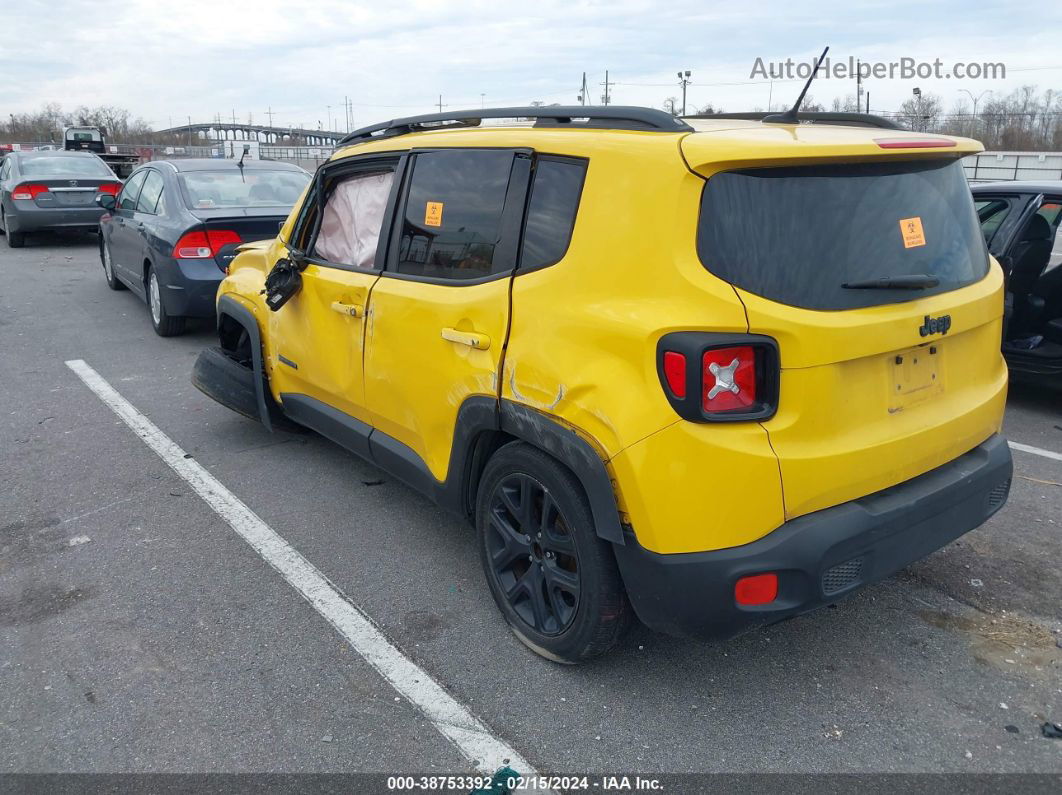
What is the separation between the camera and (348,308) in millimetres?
3939

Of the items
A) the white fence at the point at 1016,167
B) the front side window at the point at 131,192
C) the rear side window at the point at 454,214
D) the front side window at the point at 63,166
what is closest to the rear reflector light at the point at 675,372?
the rear side window at the point at 454,214

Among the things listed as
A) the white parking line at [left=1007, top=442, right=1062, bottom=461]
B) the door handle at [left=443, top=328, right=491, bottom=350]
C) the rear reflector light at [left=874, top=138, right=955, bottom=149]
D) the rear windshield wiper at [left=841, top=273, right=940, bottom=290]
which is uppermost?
the rear reflector light at [left=874, top=138, right=955, bottom=149]

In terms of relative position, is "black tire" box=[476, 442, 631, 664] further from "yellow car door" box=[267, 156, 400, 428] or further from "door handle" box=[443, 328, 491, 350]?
"yellow car door" box=[267, 156, 400, 428]

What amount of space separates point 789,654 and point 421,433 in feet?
5.55

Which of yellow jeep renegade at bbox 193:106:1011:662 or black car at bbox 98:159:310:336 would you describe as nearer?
yellow jeep renegade at bbox 193:106:1011:662

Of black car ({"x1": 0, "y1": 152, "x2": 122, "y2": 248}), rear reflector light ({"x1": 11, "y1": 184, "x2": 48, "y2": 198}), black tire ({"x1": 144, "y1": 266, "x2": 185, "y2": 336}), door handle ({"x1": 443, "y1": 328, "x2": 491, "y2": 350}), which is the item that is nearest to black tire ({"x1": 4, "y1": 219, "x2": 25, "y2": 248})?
black car ({"x1": 0, "y1": 152, "x2": 122, "y2": 248})

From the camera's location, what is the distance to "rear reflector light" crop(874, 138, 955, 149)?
2.73 meters

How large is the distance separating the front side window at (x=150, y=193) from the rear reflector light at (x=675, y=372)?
7755mm

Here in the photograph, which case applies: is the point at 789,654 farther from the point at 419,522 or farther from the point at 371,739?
the point at 419,522

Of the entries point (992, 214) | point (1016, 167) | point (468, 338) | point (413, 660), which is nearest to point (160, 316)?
point (468, 338)

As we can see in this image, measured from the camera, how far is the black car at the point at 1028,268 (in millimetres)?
5934

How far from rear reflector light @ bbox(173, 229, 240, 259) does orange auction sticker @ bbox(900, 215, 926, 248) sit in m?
6.66

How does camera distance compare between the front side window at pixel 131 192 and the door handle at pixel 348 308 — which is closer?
the door handle at pixel 348 308

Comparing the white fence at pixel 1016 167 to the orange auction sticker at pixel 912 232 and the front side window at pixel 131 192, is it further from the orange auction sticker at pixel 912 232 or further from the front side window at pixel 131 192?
the orange auction sticker at pixel 912 232
